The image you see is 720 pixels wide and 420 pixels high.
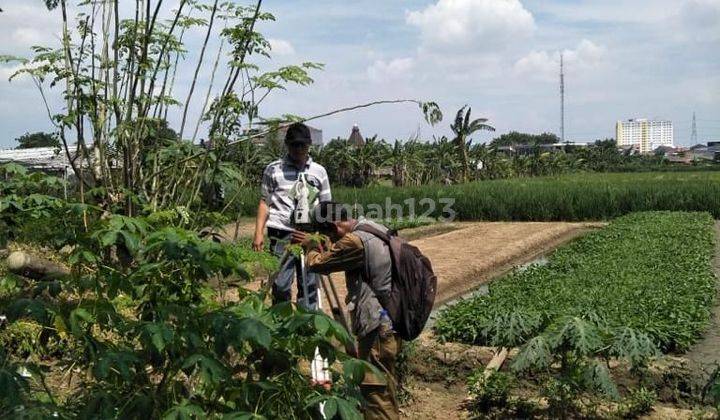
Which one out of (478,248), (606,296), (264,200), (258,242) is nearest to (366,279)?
(258,242)

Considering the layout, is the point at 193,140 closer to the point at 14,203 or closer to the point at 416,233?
the point at 14,203

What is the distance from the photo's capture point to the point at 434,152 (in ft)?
127

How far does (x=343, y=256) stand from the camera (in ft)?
12.1

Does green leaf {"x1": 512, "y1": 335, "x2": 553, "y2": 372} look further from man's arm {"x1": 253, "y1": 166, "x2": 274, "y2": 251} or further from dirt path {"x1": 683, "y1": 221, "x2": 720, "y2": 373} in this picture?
man's arm {"x1": 253, "y1": 166, "x2": 274, "y2": 251}

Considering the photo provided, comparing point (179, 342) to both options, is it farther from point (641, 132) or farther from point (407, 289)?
point (641, 132)

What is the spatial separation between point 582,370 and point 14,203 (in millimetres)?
3040

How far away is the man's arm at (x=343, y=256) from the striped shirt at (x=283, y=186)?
0.90m

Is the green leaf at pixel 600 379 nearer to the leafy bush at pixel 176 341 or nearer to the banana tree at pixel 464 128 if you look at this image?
the leafy bush at pixel 176 341

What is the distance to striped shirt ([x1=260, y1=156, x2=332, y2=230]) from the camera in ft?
15.3

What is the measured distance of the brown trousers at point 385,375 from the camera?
149 inches

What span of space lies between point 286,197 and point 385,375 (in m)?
1.41

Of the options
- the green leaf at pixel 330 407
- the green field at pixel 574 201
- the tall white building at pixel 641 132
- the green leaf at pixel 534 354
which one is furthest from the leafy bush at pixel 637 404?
the tall white building at pixel 641 132

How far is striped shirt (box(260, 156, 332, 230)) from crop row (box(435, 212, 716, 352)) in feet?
4.65

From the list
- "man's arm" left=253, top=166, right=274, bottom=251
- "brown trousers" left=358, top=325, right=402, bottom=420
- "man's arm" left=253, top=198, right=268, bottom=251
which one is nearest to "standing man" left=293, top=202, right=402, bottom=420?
"brown trousers" left=358, top=325, right=402, bottom=420
